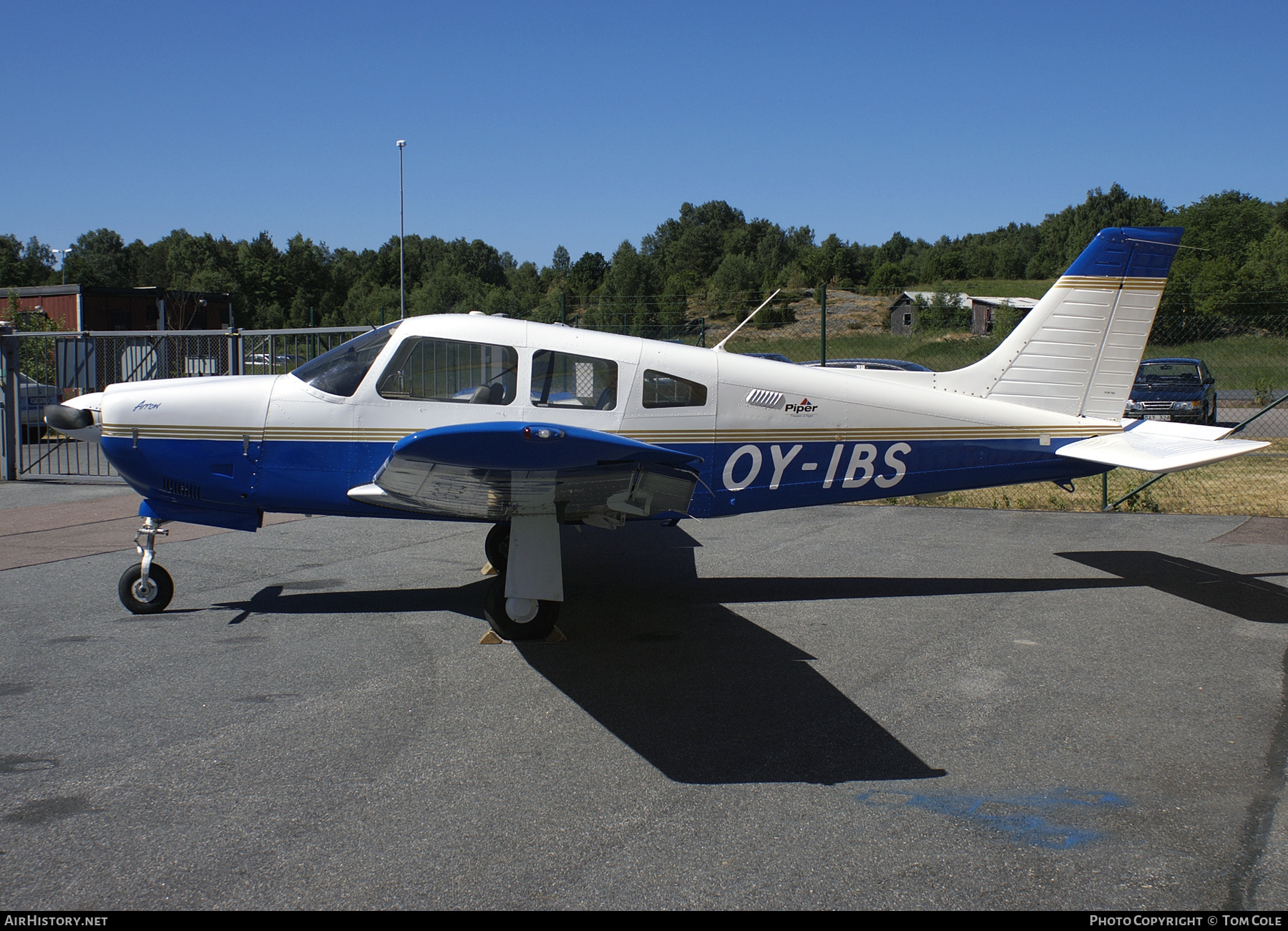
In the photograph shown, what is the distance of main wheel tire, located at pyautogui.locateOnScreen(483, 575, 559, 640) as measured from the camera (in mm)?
5617

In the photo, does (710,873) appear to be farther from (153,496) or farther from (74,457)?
(74,457)

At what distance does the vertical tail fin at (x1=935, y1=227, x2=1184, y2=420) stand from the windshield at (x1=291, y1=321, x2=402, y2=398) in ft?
13.9

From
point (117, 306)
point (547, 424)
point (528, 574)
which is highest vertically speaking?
point (117, 306)

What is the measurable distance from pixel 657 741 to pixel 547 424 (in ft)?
6.68

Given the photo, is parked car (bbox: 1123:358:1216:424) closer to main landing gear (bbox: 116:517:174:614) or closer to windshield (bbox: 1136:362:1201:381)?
windshield (bbox: 1136:362:1201:381)

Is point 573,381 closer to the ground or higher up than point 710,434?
higher up

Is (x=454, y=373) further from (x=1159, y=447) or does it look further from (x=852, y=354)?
(x=852, y=354)

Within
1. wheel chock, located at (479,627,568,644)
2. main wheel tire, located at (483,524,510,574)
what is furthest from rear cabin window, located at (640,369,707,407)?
main wheel tire, located at (483,524,510,574)

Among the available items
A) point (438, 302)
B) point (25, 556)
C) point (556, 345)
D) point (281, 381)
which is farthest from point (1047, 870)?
point (438, 302)

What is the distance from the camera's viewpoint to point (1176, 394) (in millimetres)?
17891

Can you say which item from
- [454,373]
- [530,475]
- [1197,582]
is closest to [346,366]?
[454,373]

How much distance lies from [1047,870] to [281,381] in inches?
211

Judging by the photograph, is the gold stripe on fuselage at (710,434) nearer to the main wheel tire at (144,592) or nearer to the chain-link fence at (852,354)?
the main wheel tire at (144,592)

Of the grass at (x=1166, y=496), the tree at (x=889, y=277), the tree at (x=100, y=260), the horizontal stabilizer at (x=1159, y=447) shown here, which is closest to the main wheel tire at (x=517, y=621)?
the horizontal stabilizer at (x=1159, y=447)
